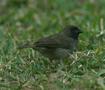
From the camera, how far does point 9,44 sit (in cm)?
1117

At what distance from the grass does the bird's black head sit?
182mm

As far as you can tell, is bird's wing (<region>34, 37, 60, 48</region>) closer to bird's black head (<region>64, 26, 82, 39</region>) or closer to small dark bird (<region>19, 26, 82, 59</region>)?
small dark bird (<region>19, 26, 82, 59</region>)

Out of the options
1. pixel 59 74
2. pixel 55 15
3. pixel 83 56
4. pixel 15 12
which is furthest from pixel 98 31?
pixel 15 12

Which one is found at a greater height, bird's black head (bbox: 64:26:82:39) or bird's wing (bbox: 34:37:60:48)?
bird's black head (bbox: 64:26:82:39)

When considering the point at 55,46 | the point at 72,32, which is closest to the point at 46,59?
the point at 55,46

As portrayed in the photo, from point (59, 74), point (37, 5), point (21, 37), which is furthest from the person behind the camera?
point (37, 5)

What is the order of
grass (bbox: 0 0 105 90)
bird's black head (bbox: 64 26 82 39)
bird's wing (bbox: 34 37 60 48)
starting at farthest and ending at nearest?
bird's black head (bbox: 64 26 82 39) → bird's wing (bbox: 34 37 60 48) → grass (bbox: 0 0 105 90)

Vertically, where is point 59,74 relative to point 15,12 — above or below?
below

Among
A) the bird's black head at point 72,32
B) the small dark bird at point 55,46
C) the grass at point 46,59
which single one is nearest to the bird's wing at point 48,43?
the small dark bird at point 55,46

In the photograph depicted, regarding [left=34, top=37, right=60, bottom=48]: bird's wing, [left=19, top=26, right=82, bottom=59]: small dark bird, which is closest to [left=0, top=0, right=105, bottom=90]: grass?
[left=19, top=26, right=82, bottom=59]: small dark bird

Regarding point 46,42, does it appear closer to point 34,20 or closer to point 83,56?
point 83,56

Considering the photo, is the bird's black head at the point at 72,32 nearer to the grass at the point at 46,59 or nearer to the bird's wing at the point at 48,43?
the grass at the point at 46,59

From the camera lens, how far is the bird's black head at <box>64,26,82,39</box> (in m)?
11.3

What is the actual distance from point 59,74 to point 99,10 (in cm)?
563
